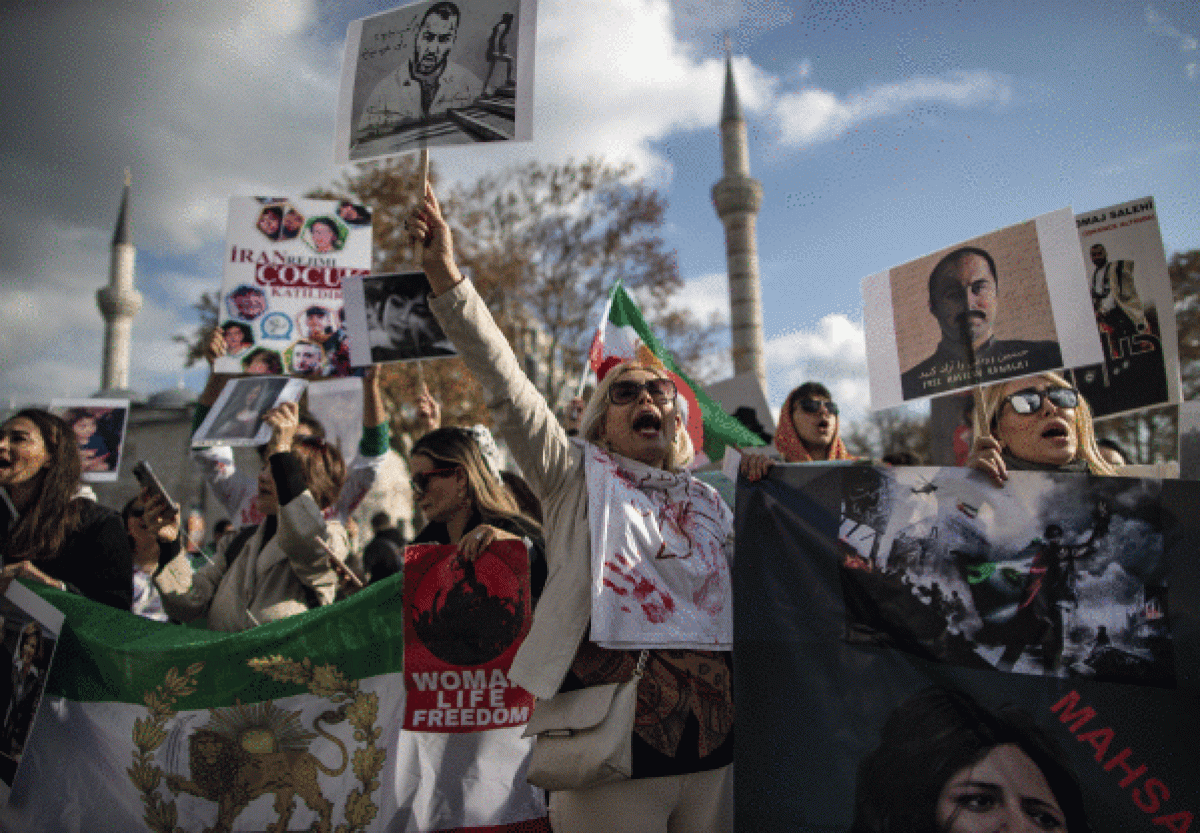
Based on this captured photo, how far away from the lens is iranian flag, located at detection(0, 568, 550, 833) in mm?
2826

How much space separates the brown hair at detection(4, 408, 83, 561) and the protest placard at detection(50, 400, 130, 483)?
68.2 inches

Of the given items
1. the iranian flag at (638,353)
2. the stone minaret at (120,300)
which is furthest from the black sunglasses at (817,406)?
the stone minaret at (120,300)

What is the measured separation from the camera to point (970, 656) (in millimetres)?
2121

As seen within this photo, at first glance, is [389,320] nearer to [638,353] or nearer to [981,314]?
[638,353]

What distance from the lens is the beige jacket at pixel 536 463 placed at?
1.85m

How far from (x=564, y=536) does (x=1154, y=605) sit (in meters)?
1.42

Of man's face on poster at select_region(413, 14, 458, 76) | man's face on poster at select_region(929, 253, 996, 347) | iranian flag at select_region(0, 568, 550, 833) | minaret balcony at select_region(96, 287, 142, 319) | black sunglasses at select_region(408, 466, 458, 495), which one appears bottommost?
iranian flag at select_region(0, 568, 550, 833)

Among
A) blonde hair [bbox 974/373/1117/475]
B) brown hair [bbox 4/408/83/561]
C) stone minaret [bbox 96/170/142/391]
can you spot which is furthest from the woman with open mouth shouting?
Result: stone minaret [bbox 96/170/142/391]

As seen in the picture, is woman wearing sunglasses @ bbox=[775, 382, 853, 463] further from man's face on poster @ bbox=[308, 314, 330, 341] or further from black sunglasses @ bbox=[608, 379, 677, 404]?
man's face on poster @ bbox=[308, 314, 330, 341]

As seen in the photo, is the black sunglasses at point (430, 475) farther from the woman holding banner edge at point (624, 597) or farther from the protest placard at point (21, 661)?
the protest placard at point (21, 661)

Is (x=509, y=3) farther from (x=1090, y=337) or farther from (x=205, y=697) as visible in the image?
(x=205, y=697)

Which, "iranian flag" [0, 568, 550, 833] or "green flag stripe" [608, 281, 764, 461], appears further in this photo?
"green flag stripe" [608, 281, 764, 461]

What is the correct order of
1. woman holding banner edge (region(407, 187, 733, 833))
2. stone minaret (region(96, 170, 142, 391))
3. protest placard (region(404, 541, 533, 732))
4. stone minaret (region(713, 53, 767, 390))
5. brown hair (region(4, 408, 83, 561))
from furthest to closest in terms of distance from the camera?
1. stone minaret (region(96, 170, 142, 391))
2. stone minaret (region(713, 53, 767, 390))
3. brown hair (region(4, 408, 83, 561))
4. protest placard (region(404, 541, 533, 732))
5. woman holding banner edge (region(407, 187, 733, 833))

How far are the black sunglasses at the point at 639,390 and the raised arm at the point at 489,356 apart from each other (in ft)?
0.84
